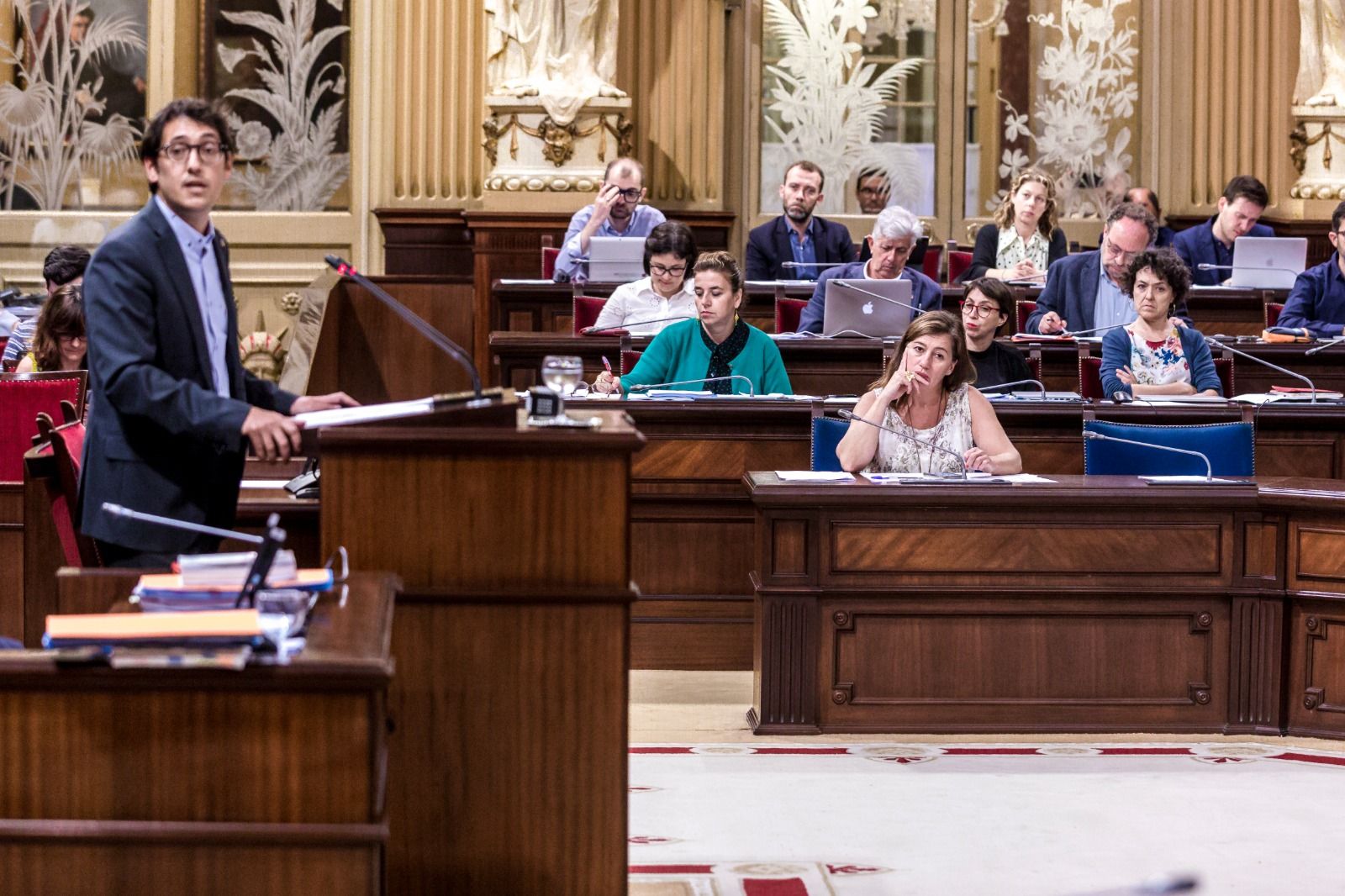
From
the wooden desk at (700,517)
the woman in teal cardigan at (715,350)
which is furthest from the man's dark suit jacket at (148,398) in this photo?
the woman in teal cardigan at (715,350)

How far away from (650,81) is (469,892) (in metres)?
7.77

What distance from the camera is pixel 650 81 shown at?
9.84m

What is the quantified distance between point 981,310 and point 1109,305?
193 centimetres

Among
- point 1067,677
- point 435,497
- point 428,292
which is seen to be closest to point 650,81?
point 428,292

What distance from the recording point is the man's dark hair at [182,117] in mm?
2744

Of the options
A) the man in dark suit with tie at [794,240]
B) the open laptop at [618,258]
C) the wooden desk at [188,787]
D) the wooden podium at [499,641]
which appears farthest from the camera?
the man in dark suit with tie at [794,240]

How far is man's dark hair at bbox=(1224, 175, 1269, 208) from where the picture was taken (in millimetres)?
8703

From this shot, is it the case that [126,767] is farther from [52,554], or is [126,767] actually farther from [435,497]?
[52,554]

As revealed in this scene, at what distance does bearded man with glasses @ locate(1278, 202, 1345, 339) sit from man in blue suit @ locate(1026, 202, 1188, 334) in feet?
1.95

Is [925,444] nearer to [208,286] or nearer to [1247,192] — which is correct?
[208,286]

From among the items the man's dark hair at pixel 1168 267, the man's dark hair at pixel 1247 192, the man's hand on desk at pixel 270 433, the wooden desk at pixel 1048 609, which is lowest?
the wooden desk at pixel 1048 609

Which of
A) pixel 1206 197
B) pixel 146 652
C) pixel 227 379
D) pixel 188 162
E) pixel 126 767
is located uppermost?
pixel 1206 197

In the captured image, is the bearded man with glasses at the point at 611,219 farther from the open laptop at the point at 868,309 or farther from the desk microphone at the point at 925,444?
the desk microphone at the point at 925,444

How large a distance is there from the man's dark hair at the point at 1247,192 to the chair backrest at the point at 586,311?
11.7ft
